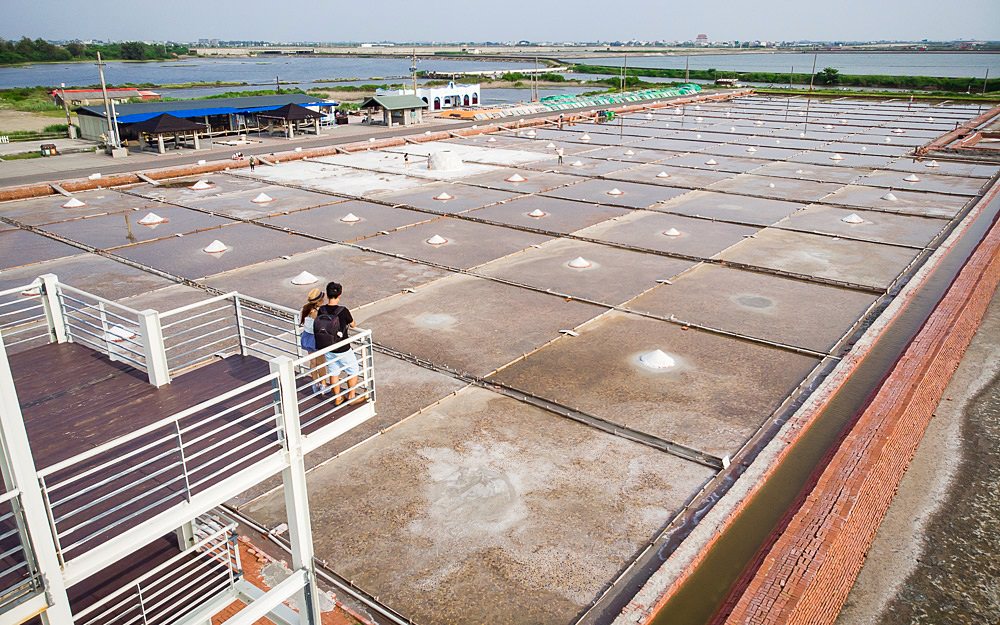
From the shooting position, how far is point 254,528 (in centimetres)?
864

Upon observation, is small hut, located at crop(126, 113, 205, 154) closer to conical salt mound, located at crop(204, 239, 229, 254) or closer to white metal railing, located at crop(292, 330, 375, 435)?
conical salt mound, located at crop(204, 239, 229, 254)

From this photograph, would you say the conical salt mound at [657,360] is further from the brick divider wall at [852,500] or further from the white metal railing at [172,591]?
the white metal railing at [172,591]

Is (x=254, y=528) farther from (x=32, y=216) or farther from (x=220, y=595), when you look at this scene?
(x=32, y=216)

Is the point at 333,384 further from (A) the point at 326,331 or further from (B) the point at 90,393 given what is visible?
(B) the point at 90,393

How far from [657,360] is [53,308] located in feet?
31.0

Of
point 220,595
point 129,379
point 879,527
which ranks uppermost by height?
point 129,379

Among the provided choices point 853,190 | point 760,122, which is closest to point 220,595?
point 853,190

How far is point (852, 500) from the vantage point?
8812 mm

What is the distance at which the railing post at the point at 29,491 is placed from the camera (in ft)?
13.4

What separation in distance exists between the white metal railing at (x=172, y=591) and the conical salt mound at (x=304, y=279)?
10.3 metres

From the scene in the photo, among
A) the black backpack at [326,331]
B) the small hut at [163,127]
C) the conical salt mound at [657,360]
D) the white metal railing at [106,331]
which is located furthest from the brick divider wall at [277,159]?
the conical salt mound at [657,360]

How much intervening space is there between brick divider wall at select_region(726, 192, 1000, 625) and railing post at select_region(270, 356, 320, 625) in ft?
13.6

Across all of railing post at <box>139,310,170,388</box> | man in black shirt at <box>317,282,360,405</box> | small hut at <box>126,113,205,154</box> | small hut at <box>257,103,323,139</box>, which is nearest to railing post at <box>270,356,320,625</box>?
man in black shirt at <box>317,282,360,405</box>

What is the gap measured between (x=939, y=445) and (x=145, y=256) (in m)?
19.4
